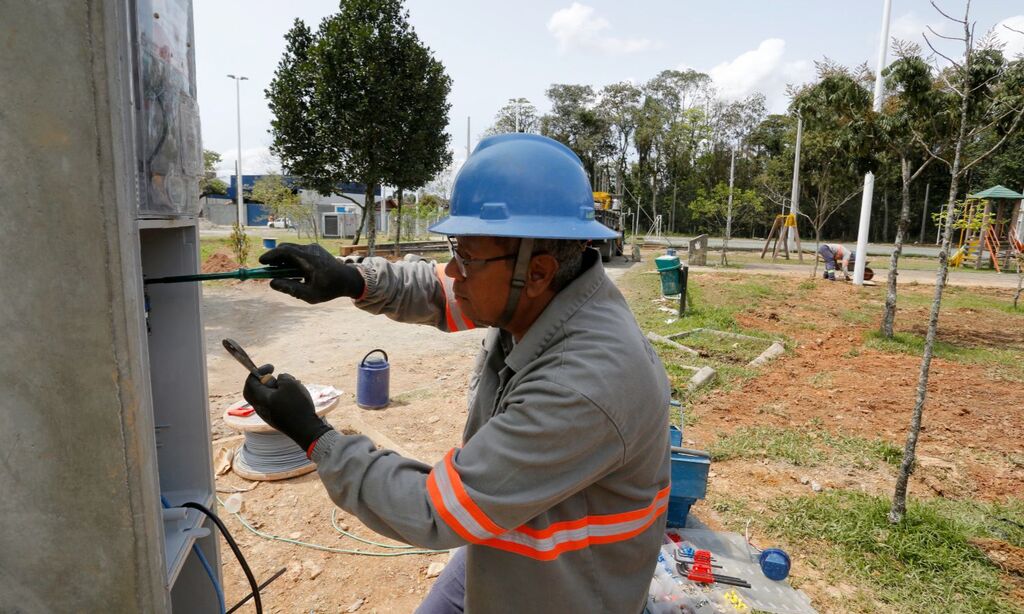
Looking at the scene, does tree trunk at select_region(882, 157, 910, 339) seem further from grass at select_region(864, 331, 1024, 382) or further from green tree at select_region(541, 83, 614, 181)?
green tree at select_region(541, 83, 614, 181)

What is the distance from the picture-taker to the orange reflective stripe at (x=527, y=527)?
52.4 inches

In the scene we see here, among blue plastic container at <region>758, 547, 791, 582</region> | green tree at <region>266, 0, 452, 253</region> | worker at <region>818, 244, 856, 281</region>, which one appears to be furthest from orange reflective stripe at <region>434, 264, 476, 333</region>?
worker at <region>818, 244, 856, 281</region>

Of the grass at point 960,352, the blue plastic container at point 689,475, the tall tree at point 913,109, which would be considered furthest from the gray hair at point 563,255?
the grass at point 960,352

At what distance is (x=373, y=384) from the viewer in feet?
19.6

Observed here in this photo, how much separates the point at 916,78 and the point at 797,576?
19.2 ft

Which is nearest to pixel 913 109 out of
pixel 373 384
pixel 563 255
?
pixel 373 384

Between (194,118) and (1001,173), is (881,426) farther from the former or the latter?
(1001,173)

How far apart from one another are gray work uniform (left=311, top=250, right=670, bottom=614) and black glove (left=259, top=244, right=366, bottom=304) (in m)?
0.72

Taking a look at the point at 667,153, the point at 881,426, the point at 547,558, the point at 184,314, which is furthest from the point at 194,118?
the point at 667,153

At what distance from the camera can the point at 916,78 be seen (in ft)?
21.8

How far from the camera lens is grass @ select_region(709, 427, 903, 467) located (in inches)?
200

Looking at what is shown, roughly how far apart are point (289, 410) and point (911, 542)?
4012 mm

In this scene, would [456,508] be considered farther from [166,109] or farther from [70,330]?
[166,109]

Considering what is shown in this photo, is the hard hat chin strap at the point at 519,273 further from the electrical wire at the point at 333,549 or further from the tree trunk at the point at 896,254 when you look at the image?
the tree trunk at the point at 896,254
